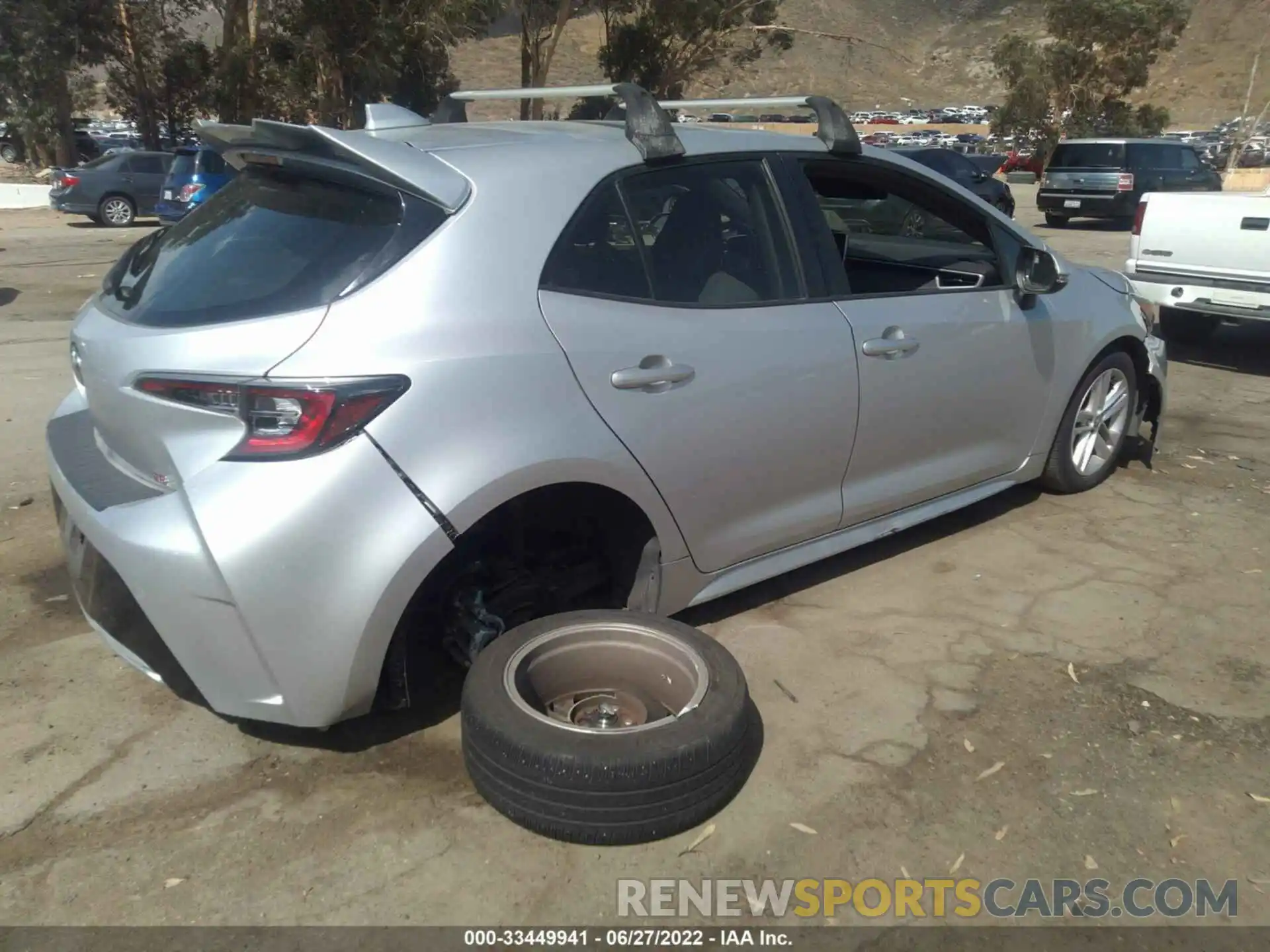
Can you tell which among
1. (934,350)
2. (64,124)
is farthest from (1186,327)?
(64,124)

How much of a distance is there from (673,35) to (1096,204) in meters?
11.2

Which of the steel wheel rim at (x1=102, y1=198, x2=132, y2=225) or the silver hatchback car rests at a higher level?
the silver hatchback car

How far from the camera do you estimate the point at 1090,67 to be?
43344 millimetres

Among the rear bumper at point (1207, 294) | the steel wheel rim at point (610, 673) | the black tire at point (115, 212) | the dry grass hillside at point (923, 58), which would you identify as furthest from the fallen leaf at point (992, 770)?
the dry grass hillside at point (923, 58)

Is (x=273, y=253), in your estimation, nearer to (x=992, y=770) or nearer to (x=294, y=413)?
(x=294, y=413)

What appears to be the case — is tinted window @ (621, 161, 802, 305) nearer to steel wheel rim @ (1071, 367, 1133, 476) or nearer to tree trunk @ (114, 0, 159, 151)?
steel wheel rim @ (1071, 367, 1133, 476)

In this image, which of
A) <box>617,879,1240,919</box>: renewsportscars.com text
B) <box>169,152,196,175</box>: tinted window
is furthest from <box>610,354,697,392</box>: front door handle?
<box>169,152,196,175</box>: tinted window

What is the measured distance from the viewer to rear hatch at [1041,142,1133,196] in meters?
21.5

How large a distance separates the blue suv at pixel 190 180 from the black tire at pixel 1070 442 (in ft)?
41.3

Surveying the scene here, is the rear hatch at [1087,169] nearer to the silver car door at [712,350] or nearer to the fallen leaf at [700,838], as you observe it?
the silver car door at [712,350]

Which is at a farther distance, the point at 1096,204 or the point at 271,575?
the point at 1096,204

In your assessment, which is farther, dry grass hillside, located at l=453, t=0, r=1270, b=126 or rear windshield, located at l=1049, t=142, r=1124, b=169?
dry grass hillside, located at l=453, t=0, r=1270, b=126

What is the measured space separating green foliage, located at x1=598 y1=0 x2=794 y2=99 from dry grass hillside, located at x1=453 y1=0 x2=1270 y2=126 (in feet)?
53.4

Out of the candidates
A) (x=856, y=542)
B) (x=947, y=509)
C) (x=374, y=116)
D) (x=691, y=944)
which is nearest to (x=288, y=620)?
(x=691, y=944)
